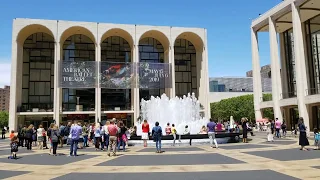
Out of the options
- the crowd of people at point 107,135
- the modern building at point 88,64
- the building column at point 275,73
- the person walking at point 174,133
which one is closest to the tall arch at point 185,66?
the modern building at point 88,64

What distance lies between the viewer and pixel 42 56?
54625 mm

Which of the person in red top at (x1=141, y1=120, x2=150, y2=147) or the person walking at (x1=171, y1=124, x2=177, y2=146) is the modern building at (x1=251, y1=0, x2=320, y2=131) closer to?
the person walking at (x1=171, y1=124, x2=177, y2=146)

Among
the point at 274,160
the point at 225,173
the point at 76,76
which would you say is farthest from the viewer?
the point at 76,76

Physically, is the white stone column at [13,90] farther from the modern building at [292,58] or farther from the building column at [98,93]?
the modern building at [292,58]

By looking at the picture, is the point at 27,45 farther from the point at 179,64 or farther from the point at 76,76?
the point at 179,64

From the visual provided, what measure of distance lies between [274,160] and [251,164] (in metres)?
1.49

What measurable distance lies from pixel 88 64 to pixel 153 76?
11071 mm

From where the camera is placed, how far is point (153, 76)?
51.7m

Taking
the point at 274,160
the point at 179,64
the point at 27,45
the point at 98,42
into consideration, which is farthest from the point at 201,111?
the point at 274,160

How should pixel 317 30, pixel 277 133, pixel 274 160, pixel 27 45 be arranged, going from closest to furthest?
pixel 274 160
pixel 277 133
pixel 317 30
pixel 27 45

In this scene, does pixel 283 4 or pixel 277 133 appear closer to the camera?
pixel 277 133

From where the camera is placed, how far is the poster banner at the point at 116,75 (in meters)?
50.2

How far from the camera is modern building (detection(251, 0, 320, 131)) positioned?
36.9 metres

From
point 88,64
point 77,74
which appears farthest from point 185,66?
point 77,74
